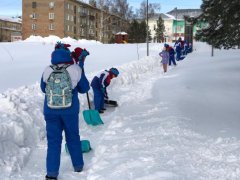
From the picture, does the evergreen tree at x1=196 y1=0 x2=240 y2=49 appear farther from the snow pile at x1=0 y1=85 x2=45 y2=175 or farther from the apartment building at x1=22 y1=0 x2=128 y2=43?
the apartment building at x1=22 y1=0 x2=128 y2=43

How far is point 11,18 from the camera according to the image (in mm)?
→ 131750

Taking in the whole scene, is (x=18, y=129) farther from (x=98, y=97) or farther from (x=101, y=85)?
(x=101, y=85)

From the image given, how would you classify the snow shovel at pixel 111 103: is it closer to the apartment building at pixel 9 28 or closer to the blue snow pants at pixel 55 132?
the blue snow pants at pixel 55 132

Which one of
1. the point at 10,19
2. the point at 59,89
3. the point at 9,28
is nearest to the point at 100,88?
the point at 59,89

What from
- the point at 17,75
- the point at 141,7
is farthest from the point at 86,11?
the point at 17,75

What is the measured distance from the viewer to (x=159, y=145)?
6.85m

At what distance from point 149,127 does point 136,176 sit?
3.28 meters

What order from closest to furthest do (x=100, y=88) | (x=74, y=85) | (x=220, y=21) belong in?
(x=74, y=85) → (x=220, y=21) → (x=100, y=88)

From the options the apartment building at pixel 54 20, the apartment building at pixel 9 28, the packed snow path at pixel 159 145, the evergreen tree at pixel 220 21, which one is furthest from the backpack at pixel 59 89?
the apartment building at pixel 9 28

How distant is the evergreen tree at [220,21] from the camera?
30.8ft

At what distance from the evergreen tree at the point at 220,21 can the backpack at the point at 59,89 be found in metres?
4.35

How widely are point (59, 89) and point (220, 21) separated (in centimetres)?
628

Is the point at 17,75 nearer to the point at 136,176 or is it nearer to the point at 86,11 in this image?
the point at 136,176

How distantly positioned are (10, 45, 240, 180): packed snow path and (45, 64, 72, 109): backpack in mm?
954
